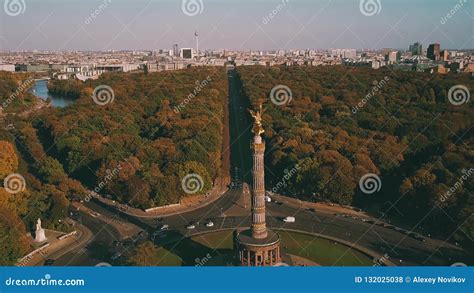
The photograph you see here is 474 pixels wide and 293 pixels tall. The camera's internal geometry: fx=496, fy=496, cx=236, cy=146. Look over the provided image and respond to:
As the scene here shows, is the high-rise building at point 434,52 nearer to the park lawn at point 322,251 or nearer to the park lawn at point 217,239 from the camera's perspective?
the park lawn at point 322,251

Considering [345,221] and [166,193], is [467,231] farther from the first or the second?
[166,193]

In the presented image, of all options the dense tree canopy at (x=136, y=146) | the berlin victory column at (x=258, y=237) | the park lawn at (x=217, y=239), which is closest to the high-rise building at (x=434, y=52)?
the dense tree canopy at (x=136, y=146)

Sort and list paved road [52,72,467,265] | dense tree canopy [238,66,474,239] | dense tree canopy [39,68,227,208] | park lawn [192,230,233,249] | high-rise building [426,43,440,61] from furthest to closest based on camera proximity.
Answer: high-rise building [426,43,440,61] < dense tree canopy [39,68,227,208] < dense tree canopy [238,66,474,239] < park lawn [192,230,233,249] < paved road [52,72,467,265]

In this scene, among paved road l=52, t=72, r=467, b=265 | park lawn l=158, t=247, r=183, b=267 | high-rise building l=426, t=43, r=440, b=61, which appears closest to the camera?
park lawn l=158, t=247, r=183, b=267

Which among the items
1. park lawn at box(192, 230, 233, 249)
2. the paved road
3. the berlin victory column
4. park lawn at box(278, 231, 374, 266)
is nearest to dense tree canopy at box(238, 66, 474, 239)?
the paved road

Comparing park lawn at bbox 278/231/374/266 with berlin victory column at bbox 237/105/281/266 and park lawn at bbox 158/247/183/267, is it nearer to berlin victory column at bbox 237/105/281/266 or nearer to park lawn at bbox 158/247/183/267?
berlin victory column at bbox 237/105/281/266

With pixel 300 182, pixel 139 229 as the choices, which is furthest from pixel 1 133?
pixel 300 182
